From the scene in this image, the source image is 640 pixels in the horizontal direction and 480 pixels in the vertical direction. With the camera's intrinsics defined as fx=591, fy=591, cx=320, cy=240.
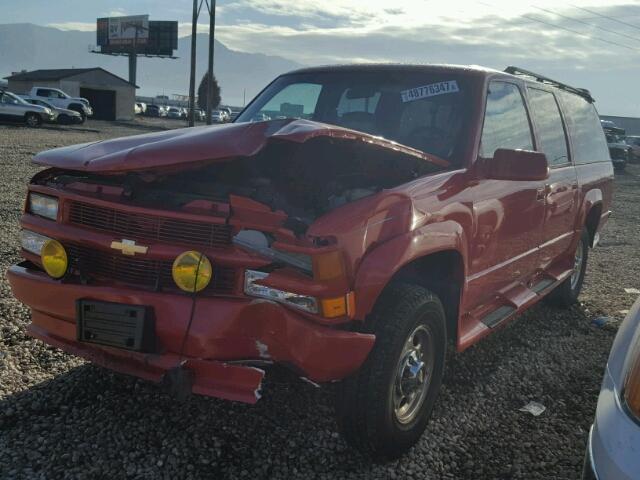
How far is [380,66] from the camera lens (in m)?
3.97

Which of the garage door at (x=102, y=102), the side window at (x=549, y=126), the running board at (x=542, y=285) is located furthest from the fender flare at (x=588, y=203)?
the garage door at (x=102, y=102)

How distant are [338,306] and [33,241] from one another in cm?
155

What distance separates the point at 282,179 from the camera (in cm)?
279

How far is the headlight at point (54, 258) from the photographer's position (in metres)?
2.66

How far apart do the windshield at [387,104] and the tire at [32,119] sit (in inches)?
1046

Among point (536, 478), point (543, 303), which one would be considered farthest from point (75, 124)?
point (536, 478)

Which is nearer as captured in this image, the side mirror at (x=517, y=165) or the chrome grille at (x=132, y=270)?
the chrome grille at (x=132, y=270)

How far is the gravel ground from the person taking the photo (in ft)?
8.77

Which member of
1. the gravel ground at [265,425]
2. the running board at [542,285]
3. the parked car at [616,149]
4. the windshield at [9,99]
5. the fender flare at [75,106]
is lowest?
the fender flare at [75,106]

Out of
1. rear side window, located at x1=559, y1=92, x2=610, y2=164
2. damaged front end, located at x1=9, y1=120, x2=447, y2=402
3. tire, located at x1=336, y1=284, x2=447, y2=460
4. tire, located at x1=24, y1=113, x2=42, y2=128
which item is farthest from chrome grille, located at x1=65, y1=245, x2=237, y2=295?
tire, located at x1=24, y1=113, x2=42, y2=128

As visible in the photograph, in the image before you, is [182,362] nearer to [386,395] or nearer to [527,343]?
[386,395]

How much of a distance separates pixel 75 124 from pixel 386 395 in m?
32.6

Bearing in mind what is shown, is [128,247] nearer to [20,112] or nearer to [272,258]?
[272,258]

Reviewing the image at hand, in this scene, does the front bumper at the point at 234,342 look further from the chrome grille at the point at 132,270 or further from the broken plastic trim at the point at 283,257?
the broken plastic trim at the point at 283,257
